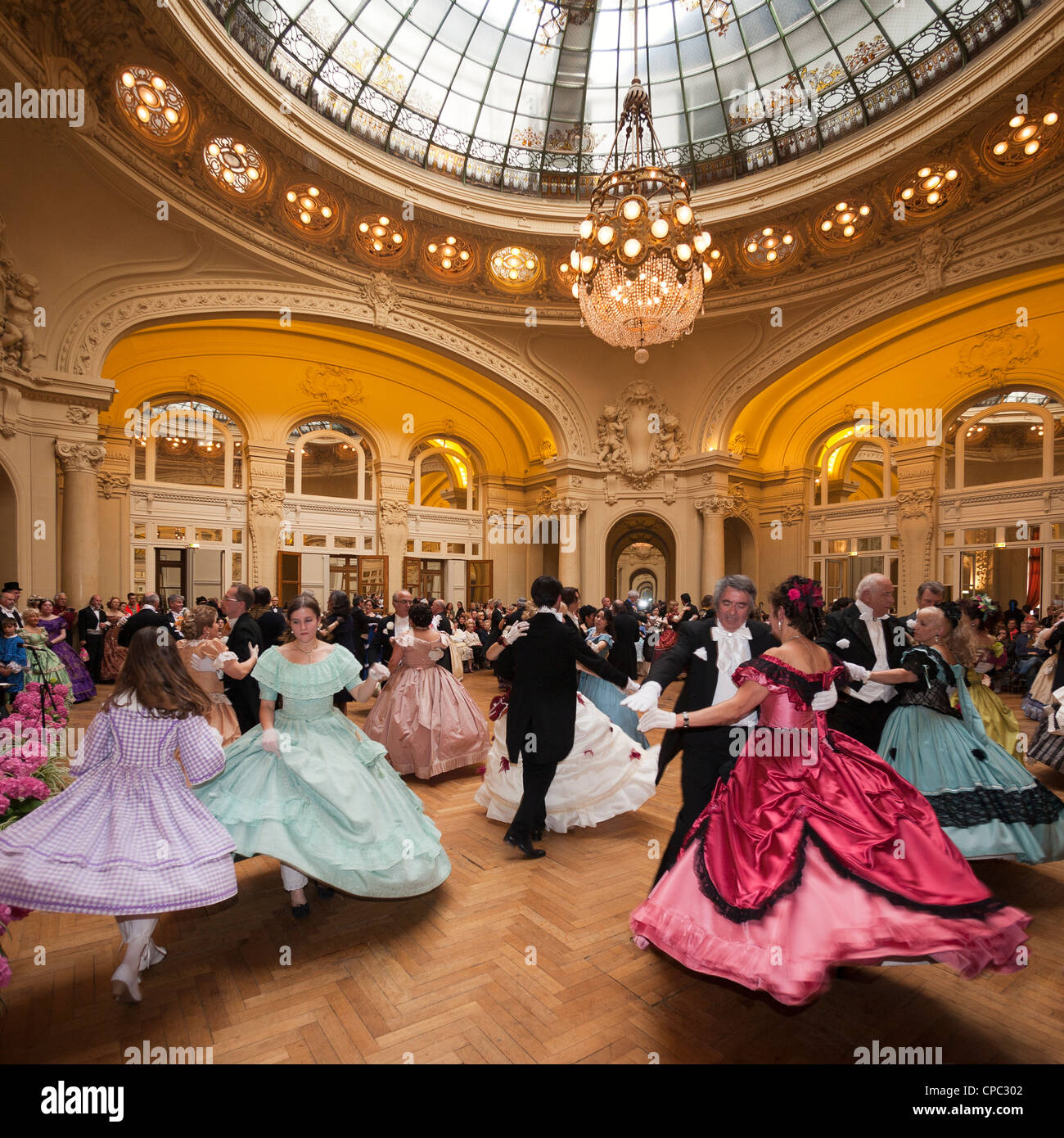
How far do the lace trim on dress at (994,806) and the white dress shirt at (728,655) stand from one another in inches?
59.6

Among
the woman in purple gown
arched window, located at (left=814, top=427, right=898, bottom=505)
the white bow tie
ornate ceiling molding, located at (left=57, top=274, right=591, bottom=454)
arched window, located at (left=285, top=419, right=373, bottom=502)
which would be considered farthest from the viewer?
arched window, located at (left=814, top=427, right=898, bottom=505)

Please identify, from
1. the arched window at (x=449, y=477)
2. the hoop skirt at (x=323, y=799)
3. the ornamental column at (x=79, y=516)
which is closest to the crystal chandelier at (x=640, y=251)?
the hoop skirt at (x=323, y=799)

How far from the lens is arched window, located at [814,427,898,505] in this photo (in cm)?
1574

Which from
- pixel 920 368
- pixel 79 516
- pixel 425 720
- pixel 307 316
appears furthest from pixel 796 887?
pixel 920 368

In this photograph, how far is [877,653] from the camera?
13.4 feet

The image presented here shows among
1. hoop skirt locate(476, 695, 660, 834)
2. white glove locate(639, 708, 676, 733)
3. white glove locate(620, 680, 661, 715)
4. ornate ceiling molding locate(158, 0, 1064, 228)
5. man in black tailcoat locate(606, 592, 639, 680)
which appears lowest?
hoop skirt locate(476, 695, 660, 834)

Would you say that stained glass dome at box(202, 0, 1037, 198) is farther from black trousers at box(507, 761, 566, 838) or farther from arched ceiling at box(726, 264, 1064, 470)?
black trousers at box(507, 761, 566, 838)

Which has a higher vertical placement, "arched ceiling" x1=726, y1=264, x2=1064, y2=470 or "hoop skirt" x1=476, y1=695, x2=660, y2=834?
"arched ceiling" x1=726, y1=264, x2=1064, y2=470

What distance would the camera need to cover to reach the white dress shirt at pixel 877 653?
3.80 meters

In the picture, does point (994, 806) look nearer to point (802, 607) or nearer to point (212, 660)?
point (802, 607)

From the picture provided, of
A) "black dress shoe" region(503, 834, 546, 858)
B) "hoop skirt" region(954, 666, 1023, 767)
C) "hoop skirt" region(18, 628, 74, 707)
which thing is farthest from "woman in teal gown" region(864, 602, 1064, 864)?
"hoop skirt" region(18, 628, 74, 707)

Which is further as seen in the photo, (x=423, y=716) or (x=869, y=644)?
(x=423, y=716)

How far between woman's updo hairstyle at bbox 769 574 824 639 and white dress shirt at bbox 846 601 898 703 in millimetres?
1346

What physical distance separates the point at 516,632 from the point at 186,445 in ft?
43.2
